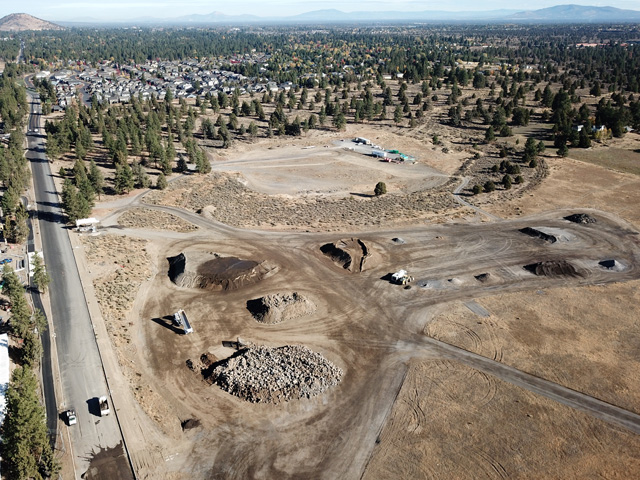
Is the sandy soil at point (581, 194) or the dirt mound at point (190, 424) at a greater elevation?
the sandy soil at point (581, 194)

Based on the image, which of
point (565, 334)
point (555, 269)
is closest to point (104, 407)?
point (565, 334)

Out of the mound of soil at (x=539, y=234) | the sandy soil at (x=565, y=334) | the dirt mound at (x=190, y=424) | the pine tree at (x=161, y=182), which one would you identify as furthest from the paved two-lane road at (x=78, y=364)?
the mound of soil at (x=539, y=234)

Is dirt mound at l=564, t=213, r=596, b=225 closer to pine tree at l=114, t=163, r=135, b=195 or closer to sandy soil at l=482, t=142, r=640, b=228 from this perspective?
sandy soil at l=482, t=142, r=640, b=228

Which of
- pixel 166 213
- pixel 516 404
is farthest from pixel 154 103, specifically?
pixel 516 404

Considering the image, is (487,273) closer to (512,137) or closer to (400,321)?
(400,321)

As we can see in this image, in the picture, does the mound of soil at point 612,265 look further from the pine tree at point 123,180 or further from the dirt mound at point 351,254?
the pine tree at point 123,180

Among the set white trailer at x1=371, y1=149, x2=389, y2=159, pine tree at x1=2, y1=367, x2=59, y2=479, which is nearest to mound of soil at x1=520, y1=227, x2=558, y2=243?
white trailer at x1=371, y1=149, x2=389, y2=159
